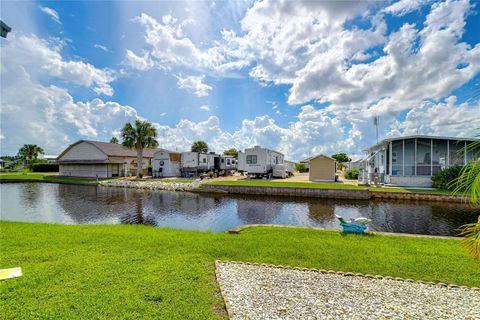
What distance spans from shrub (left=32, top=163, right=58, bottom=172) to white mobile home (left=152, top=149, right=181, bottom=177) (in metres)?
29.8

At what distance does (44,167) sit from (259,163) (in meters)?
48.5

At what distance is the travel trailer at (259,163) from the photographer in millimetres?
29953

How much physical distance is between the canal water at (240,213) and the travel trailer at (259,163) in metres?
11.0

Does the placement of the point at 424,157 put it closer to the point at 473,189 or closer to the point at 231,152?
the point at 473,189

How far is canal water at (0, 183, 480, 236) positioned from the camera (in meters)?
11.9

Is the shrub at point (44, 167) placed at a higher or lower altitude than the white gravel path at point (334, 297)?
higher

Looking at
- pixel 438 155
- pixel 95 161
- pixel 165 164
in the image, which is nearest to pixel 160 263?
pixel 438 155

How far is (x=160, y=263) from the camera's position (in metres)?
5.47

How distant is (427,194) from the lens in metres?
18.0

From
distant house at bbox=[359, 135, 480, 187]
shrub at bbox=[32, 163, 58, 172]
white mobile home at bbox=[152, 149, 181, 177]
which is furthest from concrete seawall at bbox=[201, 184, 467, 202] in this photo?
shrub at bbox=[32, 163, 58, 172]

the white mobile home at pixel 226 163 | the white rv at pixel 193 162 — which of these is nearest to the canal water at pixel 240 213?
the white rv at pixel 193 162

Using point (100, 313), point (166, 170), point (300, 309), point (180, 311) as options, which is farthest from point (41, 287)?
point (166, 170)

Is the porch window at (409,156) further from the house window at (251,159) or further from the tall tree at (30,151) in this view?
the tall tree at (30,151)

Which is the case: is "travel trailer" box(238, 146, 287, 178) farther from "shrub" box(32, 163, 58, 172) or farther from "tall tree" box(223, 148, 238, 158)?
"shrub" box(32, 163, 58, 172)
